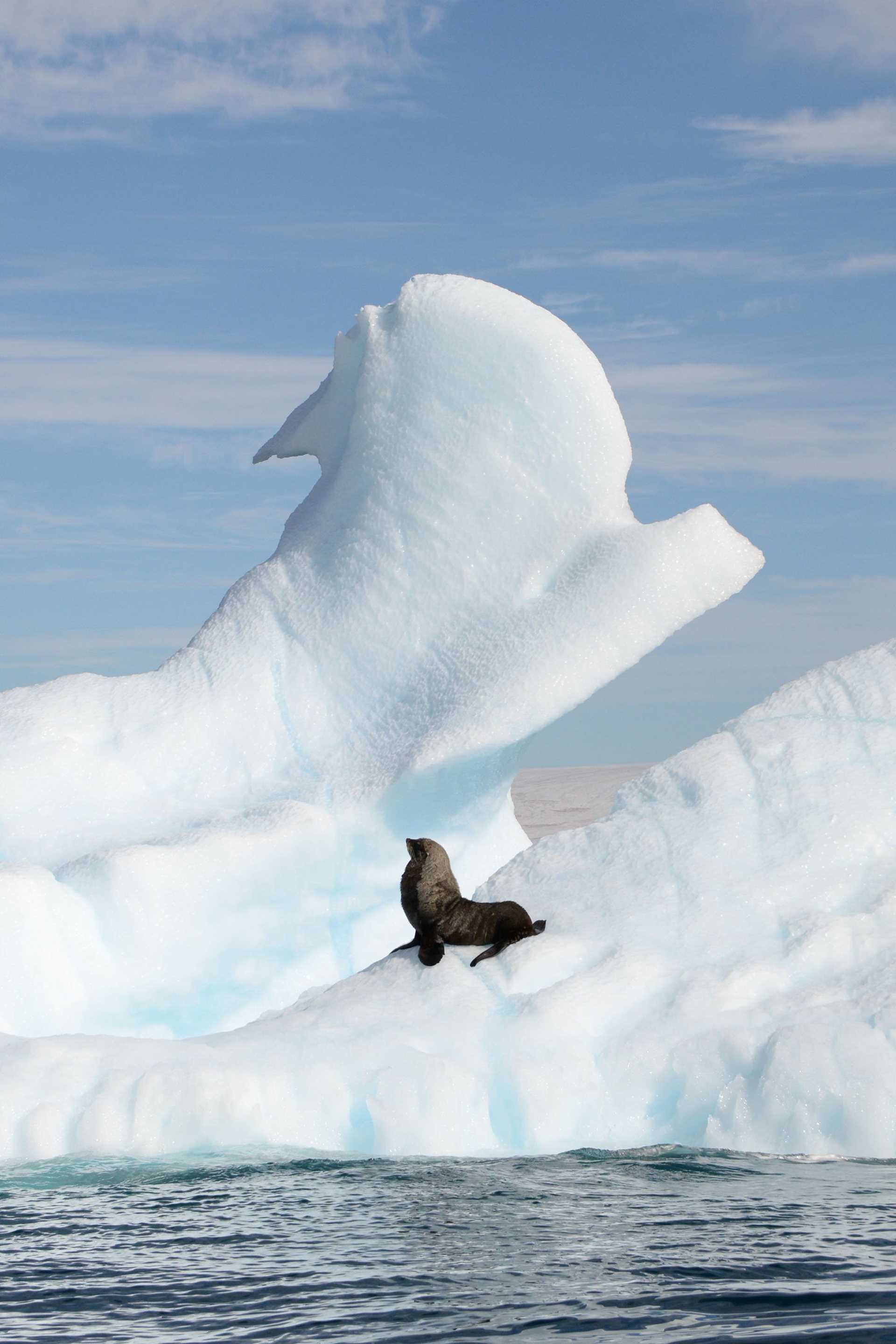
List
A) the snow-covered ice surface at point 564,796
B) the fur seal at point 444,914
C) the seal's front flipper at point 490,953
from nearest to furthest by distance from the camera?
the seal's front flipper at point 490,953, the fur seal at point 444,914, the snow-covered ice surface at point 564,796

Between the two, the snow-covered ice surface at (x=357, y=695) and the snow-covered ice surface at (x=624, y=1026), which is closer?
the snow-covered ice surface at (x=624, y=1026)

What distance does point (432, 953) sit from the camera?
791 centimetres

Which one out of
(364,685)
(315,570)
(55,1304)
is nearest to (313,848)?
(364,685)

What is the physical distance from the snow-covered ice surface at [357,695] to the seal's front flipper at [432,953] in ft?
9.91

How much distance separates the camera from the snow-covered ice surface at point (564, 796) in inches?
930

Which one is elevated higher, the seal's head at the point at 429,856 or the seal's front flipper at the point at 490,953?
the seal's head at the point at 429,856

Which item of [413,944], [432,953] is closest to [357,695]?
[413,944]

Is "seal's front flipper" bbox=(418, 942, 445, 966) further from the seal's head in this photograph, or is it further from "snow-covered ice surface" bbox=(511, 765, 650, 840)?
"snow-covered ice surface" bbox=(511, 765, 650, 840)

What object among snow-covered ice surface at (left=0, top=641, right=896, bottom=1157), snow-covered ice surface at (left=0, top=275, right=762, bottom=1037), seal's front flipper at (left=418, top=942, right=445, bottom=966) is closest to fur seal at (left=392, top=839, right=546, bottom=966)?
seal's front flipper at (left=418, top=942, right=445, bottom=966)

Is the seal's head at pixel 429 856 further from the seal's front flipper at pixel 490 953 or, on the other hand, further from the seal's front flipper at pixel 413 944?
the seal's front flipper at pixel 490 953

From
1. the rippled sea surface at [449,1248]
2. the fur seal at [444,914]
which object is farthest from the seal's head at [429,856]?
the rippled sea surface at [449,1248]

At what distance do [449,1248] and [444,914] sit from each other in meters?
3.02

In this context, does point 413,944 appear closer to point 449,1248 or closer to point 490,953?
point 490,953

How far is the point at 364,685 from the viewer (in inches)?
490
